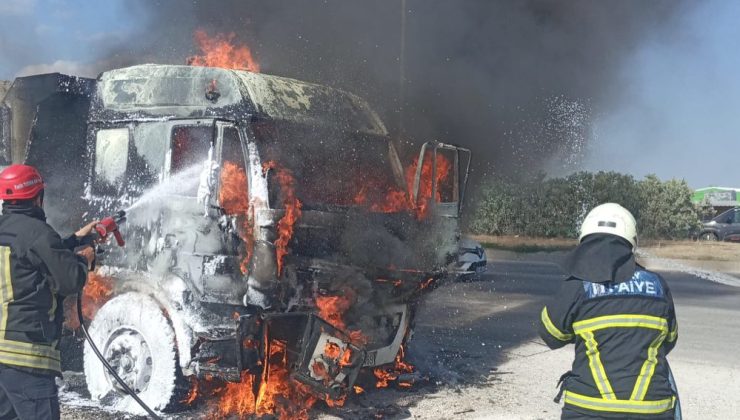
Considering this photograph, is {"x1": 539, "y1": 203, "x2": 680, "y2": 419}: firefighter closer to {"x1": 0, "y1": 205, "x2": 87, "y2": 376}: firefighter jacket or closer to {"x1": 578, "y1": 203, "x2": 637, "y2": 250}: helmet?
{"x1": 578, "y1": 203, "x2": 637, "y2": 250}: helmet

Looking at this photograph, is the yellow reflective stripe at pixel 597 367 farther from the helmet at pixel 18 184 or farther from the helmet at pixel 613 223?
the helmet at pixel 18 184

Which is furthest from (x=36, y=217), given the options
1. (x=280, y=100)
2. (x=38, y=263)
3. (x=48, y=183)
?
(x=48, y=183)

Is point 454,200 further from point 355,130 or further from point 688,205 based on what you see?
point 688,205

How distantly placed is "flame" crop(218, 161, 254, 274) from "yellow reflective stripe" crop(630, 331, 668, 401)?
8.54ft

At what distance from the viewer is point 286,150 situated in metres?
4.91

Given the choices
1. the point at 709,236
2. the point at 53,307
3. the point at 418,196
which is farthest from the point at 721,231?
the point at 53,307

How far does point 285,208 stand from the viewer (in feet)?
14.9

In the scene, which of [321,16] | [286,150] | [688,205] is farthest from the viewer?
[688,205]

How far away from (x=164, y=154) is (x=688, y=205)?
2175 centimetres

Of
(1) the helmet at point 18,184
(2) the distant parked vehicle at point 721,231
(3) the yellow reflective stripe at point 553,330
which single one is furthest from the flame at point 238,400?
(2) the distant parked vehicle at point 721,231

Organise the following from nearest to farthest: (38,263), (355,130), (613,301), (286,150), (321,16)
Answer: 1. (613,301)
2. (38,263)
3. (286,150)
4. (355,130)
5. (321,16)

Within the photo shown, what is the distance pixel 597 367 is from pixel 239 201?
2.69 metres

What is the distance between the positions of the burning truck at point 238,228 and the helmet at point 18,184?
1.44 meters

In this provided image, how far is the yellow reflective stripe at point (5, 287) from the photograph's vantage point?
313 centimetres
